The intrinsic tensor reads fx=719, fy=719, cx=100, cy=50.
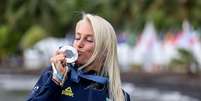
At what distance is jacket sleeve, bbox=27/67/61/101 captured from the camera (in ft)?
8.48

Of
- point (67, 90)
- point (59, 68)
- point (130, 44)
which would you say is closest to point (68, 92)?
point (67, 90)

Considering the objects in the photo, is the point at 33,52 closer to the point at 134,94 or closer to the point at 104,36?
the point at 134,94

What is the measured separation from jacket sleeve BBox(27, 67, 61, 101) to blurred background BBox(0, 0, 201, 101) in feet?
54.8

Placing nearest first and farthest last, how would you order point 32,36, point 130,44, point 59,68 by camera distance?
point 59,68 → point 32,36 → point 130,44

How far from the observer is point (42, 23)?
45.1 meters

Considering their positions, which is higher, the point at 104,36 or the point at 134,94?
the point at 104,36

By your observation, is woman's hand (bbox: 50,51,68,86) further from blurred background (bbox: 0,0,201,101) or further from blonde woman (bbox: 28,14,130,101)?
blurred background (bbox: 0,0,201,101)

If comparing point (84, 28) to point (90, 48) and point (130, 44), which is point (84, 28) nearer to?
point (90, 48)

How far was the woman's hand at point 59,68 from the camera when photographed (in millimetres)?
2568

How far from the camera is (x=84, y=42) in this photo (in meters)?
2.69

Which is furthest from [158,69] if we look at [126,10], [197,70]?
[197,70]

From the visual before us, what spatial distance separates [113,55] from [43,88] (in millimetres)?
318

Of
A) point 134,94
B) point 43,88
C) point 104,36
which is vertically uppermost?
point 104,36

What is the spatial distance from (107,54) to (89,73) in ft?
0.33
